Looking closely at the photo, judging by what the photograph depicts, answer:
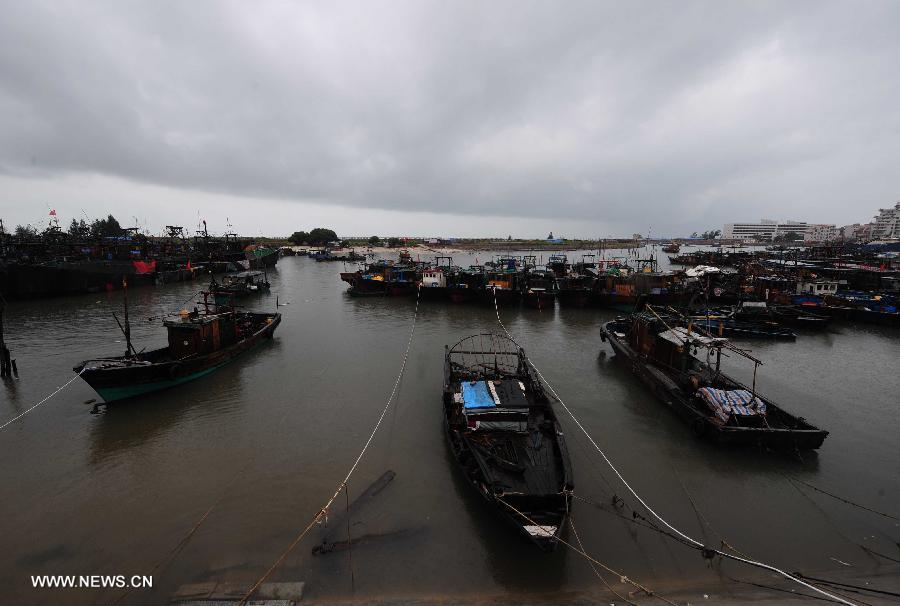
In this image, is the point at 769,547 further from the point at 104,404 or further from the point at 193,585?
the point at 104,404

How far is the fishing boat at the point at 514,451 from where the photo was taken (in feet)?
29.5

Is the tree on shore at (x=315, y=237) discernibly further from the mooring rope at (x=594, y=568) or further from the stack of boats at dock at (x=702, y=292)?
the mooring rope at (x=594, y=568)

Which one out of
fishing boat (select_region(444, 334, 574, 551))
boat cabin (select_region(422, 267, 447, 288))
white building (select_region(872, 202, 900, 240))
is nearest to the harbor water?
fishing boat (select_region(444, 334, 574, 551))

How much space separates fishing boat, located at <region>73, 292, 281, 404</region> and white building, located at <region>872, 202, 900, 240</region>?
22196 cm

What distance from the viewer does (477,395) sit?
1336cm

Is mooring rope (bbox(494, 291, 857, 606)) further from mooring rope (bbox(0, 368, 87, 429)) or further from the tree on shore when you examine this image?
the tree on shore

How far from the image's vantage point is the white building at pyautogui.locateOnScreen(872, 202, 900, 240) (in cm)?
15188

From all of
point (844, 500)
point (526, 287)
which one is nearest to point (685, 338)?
point (844, 500)

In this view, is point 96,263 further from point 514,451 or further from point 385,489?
point 514,451

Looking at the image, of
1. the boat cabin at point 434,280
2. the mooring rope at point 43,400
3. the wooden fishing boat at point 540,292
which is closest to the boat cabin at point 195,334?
the mooring rope at point 43,400

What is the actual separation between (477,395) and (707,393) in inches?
360

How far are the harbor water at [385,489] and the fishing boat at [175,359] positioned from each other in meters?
0.77

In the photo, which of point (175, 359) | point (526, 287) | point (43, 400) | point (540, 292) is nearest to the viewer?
point (43, 400)

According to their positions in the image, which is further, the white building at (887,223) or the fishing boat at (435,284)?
the white building at (887,223)
